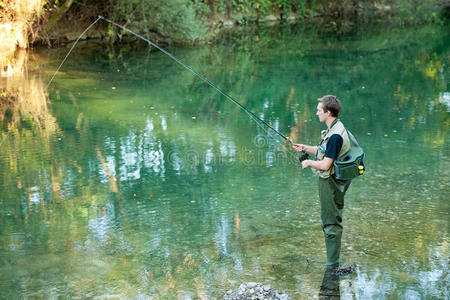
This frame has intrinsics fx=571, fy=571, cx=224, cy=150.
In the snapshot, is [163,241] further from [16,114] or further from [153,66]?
[153,66]

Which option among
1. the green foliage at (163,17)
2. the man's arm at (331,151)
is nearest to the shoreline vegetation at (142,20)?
the green foliage at (163,17)

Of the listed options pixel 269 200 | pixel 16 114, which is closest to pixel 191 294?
pixel 269 200

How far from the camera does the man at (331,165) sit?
4.47 metres

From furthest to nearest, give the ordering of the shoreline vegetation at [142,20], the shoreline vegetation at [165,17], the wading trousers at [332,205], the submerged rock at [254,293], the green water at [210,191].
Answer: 1. the shoreline vegetation at [165,17]
2. the shoreline vegetation at [142,20]
3. the green water at [210,191]
4. the wading trousers at [332,205]
5. the submerged rock at [254,293]

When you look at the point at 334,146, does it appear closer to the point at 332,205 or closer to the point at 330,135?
the point at 330,135

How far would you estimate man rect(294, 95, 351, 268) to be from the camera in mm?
4469

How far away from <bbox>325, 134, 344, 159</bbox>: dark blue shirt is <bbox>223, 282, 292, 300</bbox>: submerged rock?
1148 millimetres

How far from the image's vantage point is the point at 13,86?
504 inches

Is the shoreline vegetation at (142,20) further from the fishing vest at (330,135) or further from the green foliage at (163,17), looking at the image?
the fishing vest at (330,135)

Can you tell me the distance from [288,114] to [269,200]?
410cm

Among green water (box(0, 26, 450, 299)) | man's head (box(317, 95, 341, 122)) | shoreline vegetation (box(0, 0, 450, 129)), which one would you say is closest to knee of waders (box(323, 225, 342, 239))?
green water (box(0, 26, 450, 299))

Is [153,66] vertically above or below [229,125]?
above

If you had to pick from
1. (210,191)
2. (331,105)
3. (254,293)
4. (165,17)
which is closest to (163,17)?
(165,17)

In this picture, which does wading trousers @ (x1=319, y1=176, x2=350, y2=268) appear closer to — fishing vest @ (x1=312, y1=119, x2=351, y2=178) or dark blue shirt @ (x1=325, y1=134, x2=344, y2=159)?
fishing vest @ (x1=312, y1=119, x2=351, y2=178)
